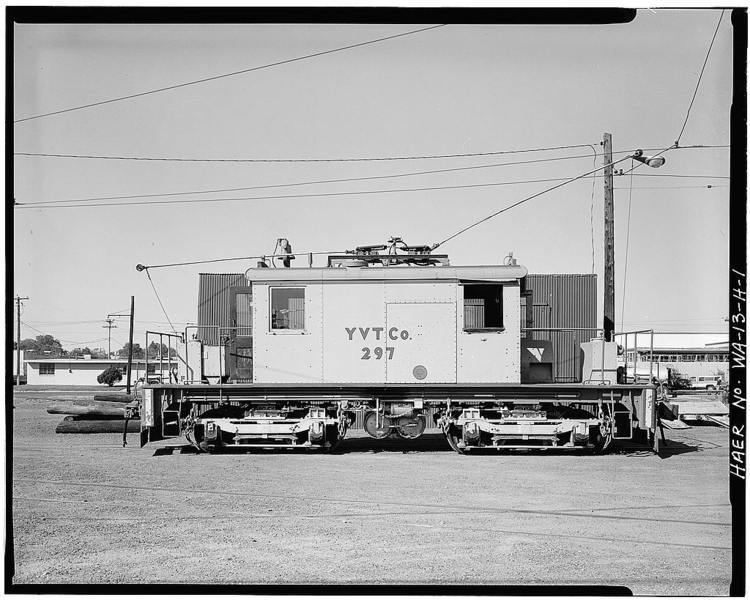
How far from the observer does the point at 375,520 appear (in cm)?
755

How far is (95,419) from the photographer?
759 inches

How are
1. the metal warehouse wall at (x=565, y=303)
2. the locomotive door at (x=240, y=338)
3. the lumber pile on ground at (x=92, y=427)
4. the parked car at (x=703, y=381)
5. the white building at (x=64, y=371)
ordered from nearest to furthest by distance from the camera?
1. the locomotive door at (x=240, y=338)
2. the lumber pile on ground at (x=92, y=427)
3. the metal warehouse wall at (x=565, y=303)
4. the parked car at (x=703, y=381)
5. the white building at (x=64, y=371)

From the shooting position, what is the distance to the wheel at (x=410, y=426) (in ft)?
43.2

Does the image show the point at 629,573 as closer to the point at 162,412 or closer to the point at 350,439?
the point at 162,412

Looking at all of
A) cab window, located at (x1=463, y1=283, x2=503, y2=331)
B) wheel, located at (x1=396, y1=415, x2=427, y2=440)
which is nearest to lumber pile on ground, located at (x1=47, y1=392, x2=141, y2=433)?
wheel, located at (x1=396, y1=415, x2=427, y2=440)

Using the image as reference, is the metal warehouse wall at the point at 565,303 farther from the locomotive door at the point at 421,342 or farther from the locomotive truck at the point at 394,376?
the locomotive door at the point at 421,342

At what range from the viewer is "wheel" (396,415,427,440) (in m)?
13.2

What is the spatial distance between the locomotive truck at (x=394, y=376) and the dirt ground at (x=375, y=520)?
0.72 meters

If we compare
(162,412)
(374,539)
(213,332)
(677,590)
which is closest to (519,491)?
(374,539)

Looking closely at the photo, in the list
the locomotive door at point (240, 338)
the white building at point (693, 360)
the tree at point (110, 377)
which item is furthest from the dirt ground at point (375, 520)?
the white building at point (693, 360)

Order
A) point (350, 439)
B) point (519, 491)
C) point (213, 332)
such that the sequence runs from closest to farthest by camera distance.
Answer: point (519, 491) → point (350, 439) → point (213, 332)

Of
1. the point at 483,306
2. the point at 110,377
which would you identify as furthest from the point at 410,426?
the point at 110,377

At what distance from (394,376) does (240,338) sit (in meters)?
3.53

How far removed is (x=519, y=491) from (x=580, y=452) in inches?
170
